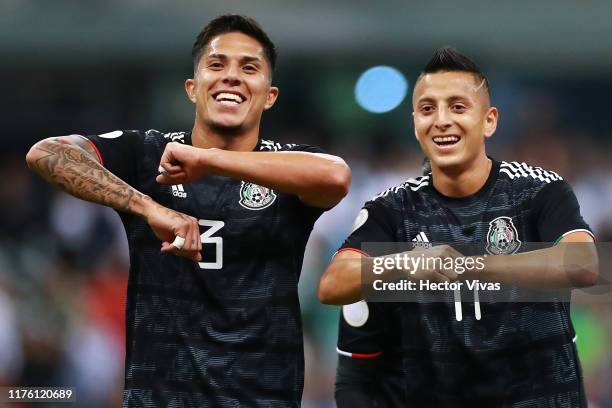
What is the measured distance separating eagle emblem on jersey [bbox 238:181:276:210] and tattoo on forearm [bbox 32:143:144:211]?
1.74 ft

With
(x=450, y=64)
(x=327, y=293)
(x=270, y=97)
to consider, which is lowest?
(x=327, y=293)

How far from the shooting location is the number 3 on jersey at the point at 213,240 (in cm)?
440

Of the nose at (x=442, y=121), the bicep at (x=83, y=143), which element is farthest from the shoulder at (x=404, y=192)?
the bicep at (x=83, y=143)

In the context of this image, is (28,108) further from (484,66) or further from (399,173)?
(484,66)

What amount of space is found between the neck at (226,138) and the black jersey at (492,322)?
613 millimetres

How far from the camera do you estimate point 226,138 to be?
15.3ft

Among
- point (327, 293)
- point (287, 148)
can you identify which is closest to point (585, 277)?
point (327, 293)

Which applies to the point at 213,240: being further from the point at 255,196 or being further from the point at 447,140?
the point at 447,140

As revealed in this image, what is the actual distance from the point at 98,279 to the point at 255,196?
4.87m

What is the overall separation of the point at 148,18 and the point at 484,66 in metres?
4.25

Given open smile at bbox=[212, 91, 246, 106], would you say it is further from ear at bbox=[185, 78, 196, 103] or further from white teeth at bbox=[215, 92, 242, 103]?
ear at bbox=[185, 78, 196, 103]

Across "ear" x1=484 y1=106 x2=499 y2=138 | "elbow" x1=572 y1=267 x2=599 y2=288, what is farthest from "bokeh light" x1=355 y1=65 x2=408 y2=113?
"elbow" x1=572 y1=267 x2=599 y2=288

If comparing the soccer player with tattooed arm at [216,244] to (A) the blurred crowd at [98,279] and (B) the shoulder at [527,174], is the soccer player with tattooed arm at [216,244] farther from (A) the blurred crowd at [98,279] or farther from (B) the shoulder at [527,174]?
(A) the blurred crowd at [98,279]

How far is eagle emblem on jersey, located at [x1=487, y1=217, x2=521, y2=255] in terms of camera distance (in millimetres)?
4473
